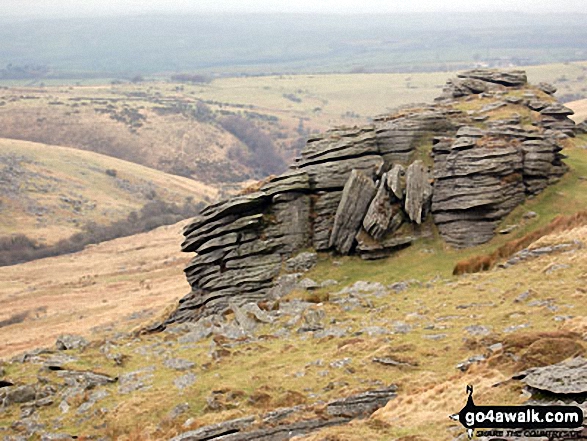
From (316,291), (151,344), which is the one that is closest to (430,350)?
(316,291)

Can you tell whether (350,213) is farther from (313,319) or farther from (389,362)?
(389,362)

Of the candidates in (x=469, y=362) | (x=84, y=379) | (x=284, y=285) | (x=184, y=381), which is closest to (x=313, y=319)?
(x=284, y=285)

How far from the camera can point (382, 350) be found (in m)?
26.5

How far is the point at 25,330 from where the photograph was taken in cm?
6850

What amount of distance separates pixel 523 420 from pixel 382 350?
412 inches

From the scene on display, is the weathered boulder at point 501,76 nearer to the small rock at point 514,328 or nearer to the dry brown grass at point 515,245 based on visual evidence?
the dry brown grass at point 515,245

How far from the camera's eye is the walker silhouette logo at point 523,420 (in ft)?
50.5

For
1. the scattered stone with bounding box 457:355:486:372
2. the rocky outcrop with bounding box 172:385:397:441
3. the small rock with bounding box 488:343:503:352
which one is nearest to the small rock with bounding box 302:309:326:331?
the rocky outcrop with bounding box 172:385:397:441

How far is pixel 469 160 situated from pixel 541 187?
543 cm

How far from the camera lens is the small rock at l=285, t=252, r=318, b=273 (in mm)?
42094

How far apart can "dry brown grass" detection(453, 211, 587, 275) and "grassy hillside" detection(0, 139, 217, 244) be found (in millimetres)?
106878

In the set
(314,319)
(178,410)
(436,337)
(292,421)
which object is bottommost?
(178,410)

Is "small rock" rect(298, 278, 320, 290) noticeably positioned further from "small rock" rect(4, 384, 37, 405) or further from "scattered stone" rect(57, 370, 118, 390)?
"small rock" rect(4, 384, 37, 405)

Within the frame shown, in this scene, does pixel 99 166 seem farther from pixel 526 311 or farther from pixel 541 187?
pixel 526 311
